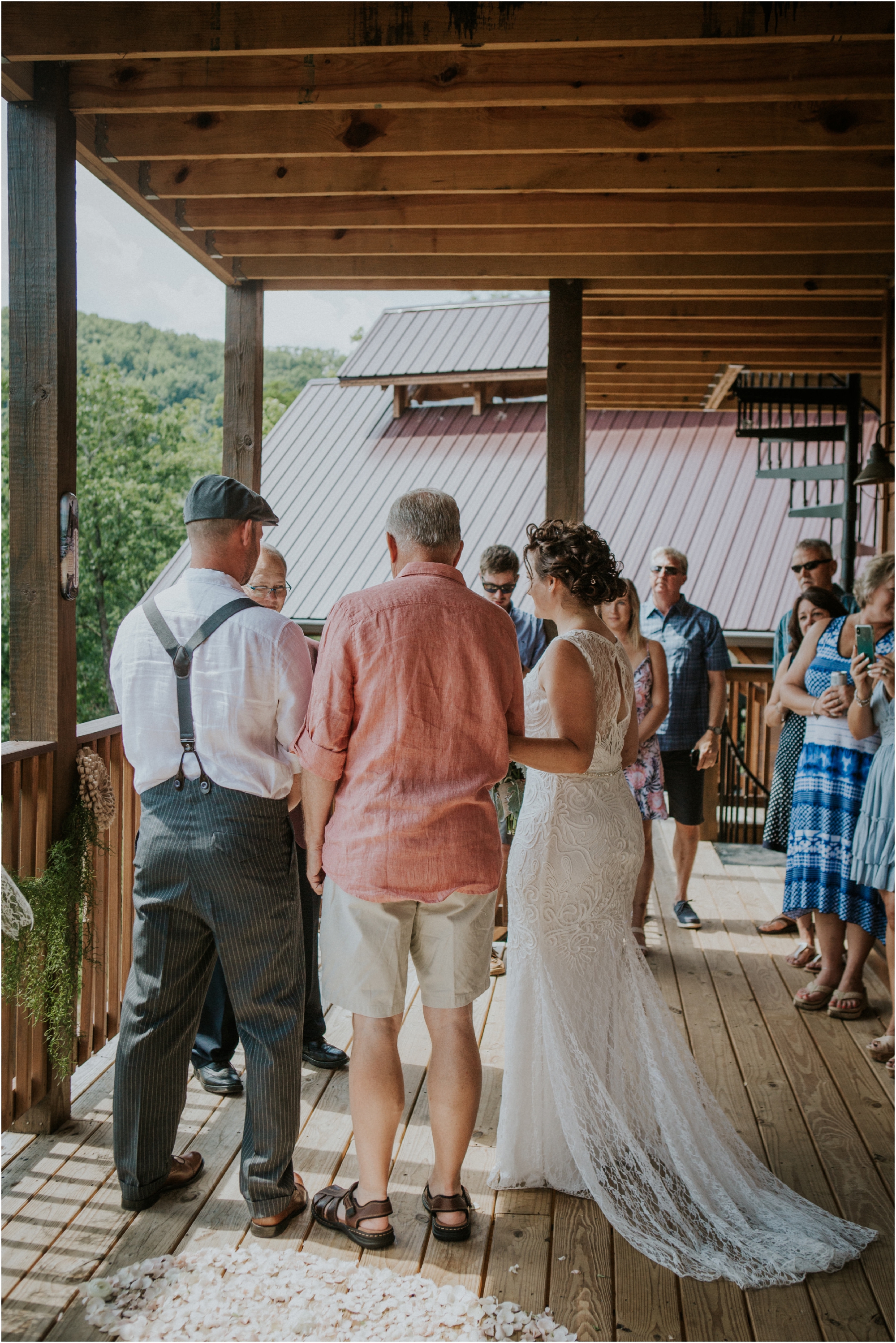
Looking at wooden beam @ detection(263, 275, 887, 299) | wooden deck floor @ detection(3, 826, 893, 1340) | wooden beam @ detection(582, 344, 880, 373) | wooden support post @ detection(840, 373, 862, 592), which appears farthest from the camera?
wooden support post @ detection(840, 373, 862, 592)

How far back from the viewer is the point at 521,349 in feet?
47.3

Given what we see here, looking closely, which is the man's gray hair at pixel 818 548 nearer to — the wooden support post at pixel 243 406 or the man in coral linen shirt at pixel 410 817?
the wooden support post at pixel 243 406

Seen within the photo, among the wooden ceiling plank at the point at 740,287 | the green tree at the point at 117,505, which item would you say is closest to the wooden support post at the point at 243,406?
the wooden ceiling plank at the point at 740,287

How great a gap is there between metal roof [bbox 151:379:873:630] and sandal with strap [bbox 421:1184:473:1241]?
10043 millimetres

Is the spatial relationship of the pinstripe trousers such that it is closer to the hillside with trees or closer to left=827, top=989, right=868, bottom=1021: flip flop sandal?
left=827, top=989, right=868, bottom=1021: flip flop sandal

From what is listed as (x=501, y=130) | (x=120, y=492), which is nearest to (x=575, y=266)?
(x=501, y=130)

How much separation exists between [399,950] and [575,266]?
3317 millimetres

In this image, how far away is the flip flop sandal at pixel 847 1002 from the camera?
13.1 feet

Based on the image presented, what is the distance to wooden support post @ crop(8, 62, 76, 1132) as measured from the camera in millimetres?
2908

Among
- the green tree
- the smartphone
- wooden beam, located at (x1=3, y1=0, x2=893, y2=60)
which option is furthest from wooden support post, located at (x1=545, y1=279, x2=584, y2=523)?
the green tree

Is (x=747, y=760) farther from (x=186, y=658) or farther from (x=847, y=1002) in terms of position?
(x=186, y=658)

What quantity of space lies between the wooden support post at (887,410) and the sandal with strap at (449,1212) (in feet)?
14.4

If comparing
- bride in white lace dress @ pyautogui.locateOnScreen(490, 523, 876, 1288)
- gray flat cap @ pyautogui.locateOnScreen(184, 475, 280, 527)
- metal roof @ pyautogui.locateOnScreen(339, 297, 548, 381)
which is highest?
metal roof @ pyautogui.locateOnScreen(339, 297, 548, 381)

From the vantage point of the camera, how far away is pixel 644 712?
15.8 feet
